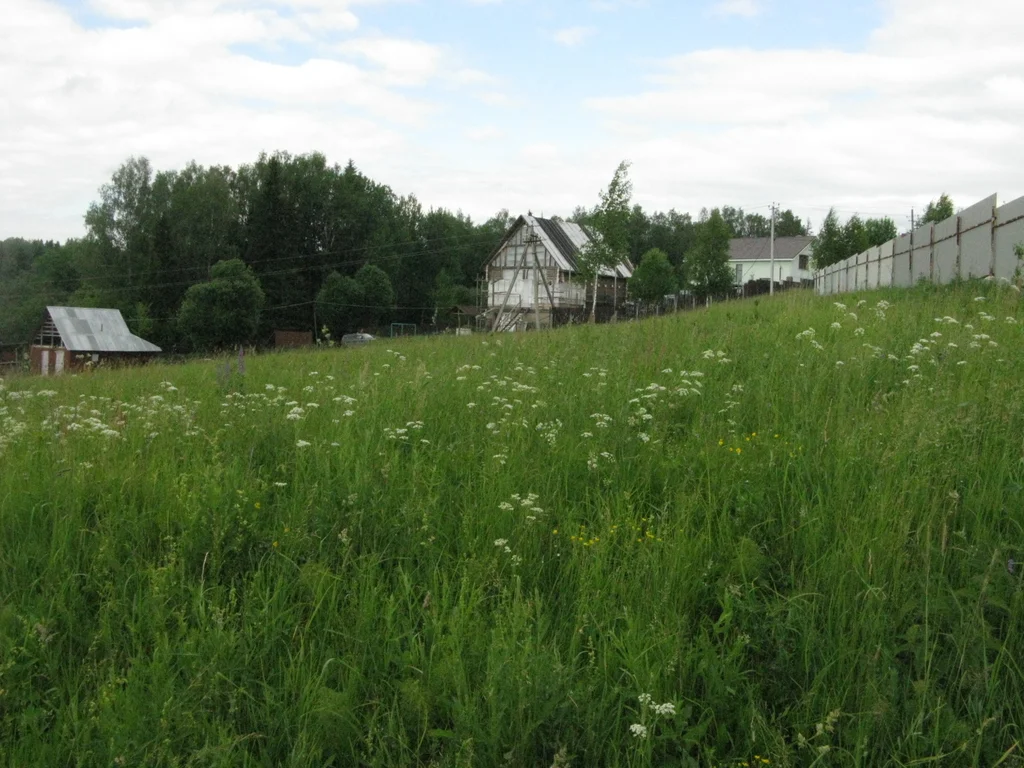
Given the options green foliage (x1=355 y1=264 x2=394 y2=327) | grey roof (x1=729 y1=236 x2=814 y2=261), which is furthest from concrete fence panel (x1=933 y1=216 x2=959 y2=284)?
grey roof (x1=729 y1=236 x2=814 y2=261)

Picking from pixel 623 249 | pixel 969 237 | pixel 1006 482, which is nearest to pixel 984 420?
pixel 1006 482

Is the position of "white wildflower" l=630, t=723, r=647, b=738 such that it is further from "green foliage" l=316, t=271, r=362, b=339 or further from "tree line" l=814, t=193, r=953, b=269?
"green foliage" l=316, t=271, r=362, b=339

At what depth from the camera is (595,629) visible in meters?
2.95

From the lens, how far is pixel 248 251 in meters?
61.8

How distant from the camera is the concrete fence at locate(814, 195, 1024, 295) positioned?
1268 centimetres

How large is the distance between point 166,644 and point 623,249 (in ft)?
118

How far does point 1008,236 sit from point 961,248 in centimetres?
257

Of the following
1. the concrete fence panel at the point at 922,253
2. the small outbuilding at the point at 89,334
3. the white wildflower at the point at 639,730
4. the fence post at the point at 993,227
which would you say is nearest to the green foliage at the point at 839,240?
the concrete fence panel at the point at 922,253

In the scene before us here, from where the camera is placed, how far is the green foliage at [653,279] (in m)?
53.2

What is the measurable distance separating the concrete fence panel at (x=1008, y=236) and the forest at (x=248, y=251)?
43965 millimetres

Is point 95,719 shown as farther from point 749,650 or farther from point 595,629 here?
point 749,650

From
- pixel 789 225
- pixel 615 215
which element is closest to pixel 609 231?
pixel 615 215

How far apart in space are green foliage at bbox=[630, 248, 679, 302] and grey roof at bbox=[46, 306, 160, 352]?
30.7 metres

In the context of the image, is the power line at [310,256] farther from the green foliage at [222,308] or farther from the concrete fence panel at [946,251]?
the concrete fence panel at [946,251]
